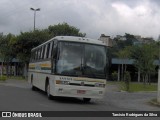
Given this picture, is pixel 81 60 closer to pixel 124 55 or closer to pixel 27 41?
pixel 27 41

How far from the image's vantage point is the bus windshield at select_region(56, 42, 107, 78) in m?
20.9

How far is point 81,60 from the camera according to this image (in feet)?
69.2

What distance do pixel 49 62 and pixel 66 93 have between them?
272cm

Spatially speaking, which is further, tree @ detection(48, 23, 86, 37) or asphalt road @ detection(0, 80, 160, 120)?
tree @ detection(48, 23, 86, 37)

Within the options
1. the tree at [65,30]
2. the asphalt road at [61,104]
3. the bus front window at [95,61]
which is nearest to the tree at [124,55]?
the tree at [65,30]

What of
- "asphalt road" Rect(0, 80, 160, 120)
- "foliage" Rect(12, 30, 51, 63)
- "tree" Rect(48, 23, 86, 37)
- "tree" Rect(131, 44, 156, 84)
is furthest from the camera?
"tree" Rect(48, 23, 86, 37)

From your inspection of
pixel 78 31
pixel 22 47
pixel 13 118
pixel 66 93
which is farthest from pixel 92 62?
pixel 78 31

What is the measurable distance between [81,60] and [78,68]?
17.8 inches

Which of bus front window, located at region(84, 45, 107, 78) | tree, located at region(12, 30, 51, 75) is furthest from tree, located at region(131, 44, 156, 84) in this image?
bus front window, located at region(84, 45, 107, 78)

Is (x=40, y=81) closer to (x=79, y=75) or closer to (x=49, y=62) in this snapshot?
(x=49, y=62)

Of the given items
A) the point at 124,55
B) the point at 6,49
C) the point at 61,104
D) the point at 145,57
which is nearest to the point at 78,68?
the point at 61,104

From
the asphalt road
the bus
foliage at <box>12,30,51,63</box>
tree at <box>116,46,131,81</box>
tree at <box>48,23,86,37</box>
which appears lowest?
the asphalt road

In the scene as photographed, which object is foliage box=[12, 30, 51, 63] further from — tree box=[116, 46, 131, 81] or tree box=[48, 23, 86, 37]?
tree box=[116, 46, 131, 81]

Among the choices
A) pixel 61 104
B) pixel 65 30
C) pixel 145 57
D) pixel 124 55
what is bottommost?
pixel 61 104
